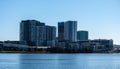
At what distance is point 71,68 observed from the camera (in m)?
59.2

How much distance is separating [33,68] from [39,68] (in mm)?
1142

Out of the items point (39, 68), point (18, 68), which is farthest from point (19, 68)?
point (39, 68)

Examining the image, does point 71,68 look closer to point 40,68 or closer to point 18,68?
point 40,68

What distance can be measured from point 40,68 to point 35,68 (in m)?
1.13

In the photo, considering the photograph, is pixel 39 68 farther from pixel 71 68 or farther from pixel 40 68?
pixel 71 68

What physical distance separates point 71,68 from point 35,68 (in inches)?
279

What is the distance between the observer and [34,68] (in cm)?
5681

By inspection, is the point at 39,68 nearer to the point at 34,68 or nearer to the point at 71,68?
the point at 34,68

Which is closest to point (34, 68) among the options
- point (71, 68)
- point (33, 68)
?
point (33, 68)

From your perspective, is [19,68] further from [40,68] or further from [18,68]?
[40,68]

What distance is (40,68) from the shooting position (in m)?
56.4

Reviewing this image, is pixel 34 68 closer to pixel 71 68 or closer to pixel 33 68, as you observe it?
pixel 33 68

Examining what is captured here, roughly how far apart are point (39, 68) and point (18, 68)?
4542 mm

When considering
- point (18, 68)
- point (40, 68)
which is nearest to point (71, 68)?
point (40, 68)
